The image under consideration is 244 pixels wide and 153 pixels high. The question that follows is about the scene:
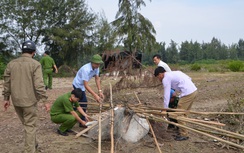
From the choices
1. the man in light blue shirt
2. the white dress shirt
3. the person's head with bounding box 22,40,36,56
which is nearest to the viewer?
the person's head with bounding box 22,40,36,56

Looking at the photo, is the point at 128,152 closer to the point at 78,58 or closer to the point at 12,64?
the point at 12,64

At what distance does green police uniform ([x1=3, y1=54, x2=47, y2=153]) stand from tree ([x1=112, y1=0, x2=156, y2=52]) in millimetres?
18923

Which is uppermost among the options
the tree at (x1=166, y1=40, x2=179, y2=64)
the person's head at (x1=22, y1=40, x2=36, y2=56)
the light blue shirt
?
the tree at (x1=166, y1=40, x2=179, y2=64)

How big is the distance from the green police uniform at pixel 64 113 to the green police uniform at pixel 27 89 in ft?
3.06

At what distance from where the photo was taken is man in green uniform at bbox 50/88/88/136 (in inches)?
191

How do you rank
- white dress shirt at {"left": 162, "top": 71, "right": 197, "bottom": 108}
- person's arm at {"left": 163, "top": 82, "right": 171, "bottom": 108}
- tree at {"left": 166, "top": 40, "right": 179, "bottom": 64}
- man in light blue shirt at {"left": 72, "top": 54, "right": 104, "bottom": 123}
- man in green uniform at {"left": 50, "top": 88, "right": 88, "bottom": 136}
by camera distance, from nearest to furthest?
1. person's arm at {"left": 163, "top": 82, "right": 171, "bottom": 108}
2. white dress shirt at {"left": 162, "top": 71, "right": 197, "bottom": 108}
3. man in green uniform at {"left": 50, "top": 88, "right": 88, "bottom": 136}
4. man in light blue shirt at {"left": 72, "top": 54, "right": 104, "bottom": 123}
5. tree at {"left": 166, "top": 40, "right": 179, "bottom": 64}

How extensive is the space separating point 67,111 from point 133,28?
1884cm

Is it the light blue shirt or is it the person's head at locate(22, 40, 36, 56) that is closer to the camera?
the person's head at locate(22, 40, 36, 56)

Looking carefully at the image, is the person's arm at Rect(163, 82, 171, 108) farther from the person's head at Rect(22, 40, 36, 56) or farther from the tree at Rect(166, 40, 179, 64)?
the tree at Rect(166, 40, 179, 64)

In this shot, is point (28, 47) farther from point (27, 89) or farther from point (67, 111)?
point (67, 111)

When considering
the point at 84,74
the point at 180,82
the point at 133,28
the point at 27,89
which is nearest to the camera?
the point at 27,89

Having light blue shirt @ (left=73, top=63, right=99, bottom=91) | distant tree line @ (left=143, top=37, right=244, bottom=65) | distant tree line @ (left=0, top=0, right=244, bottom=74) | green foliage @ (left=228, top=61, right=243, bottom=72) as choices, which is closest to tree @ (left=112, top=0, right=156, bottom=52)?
distant tree line @ (left=0, top=0, right=244, bottom=74)

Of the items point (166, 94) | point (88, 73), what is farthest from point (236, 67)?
point (166, 94)

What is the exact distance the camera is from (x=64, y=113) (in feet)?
16.5
